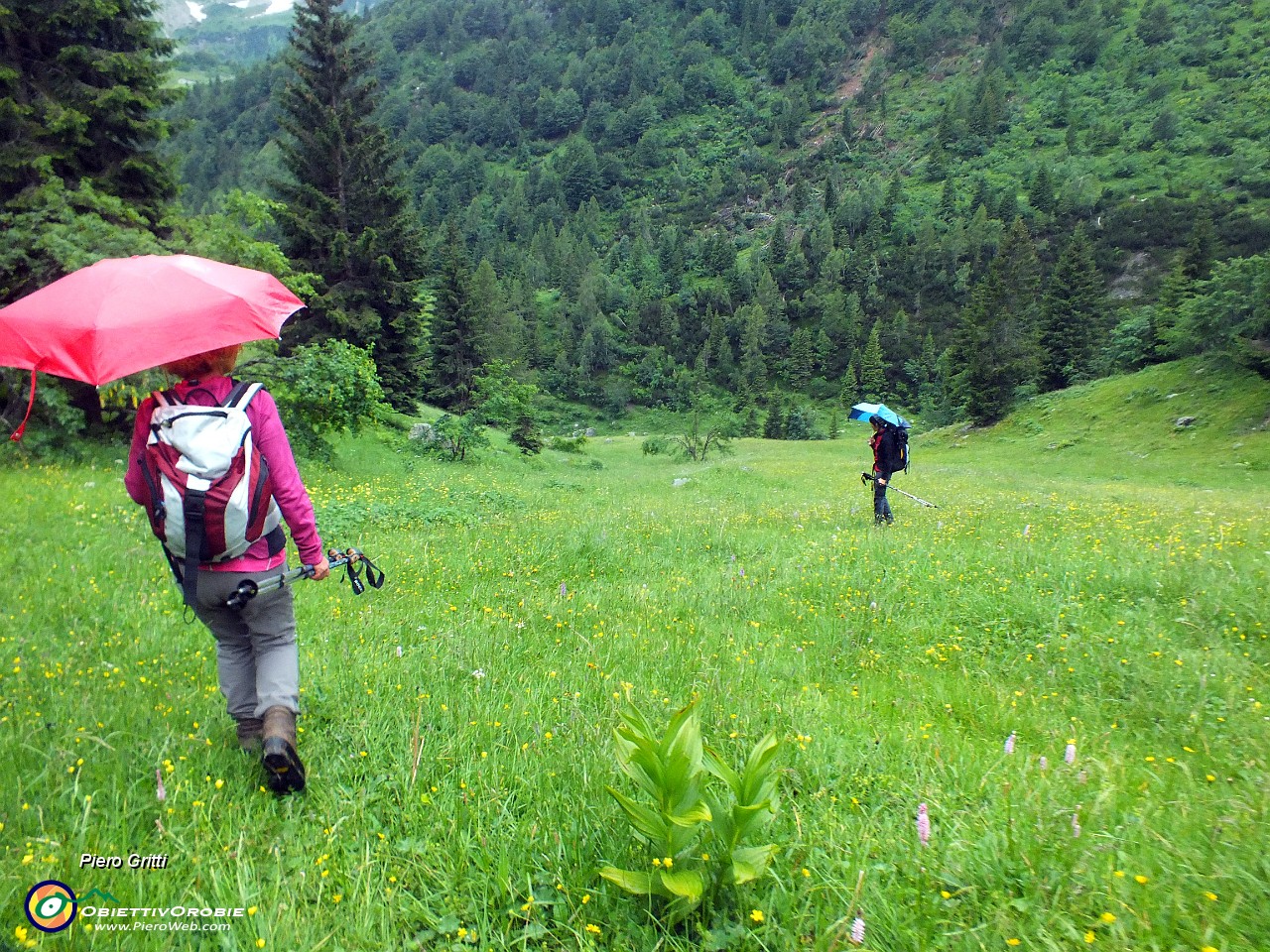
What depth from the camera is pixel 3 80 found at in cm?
1227

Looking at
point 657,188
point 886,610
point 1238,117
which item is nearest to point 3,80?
point 886,610

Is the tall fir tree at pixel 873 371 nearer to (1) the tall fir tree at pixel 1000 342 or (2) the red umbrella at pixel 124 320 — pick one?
(1) the tall fir tree at pixel 1000 342

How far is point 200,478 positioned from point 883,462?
10253 mm

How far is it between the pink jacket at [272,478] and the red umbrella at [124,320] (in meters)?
0.24

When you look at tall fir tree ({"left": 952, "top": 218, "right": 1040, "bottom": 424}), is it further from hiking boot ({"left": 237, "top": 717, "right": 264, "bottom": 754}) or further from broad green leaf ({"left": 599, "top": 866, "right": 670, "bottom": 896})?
hiking boot ({"left": 237, "top": 717, "right": 264, "bottom": 754})

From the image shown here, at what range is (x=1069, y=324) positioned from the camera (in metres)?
46.2

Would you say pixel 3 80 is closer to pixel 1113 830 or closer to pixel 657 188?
pixel 1113 830

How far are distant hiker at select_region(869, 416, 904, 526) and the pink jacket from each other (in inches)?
370

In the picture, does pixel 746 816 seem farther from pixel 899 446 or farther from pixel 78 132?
pixel 78 132

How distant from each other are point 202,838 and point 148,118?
55.5 ft

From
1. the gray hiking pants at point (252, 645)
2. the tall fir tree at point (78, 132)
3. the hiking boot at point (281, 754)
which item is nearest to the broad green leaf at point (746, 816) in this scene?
the hiking boot at point (281, 754)

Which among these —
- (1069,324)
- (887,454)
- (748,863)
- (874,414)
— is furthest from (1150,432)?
(748,863)

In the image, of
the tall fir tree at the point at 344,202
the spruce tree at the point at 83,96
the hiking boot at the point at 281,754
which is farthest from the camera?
the tall fir tree at the point at 344,202

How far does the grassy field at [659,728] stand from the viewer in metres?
2.15
